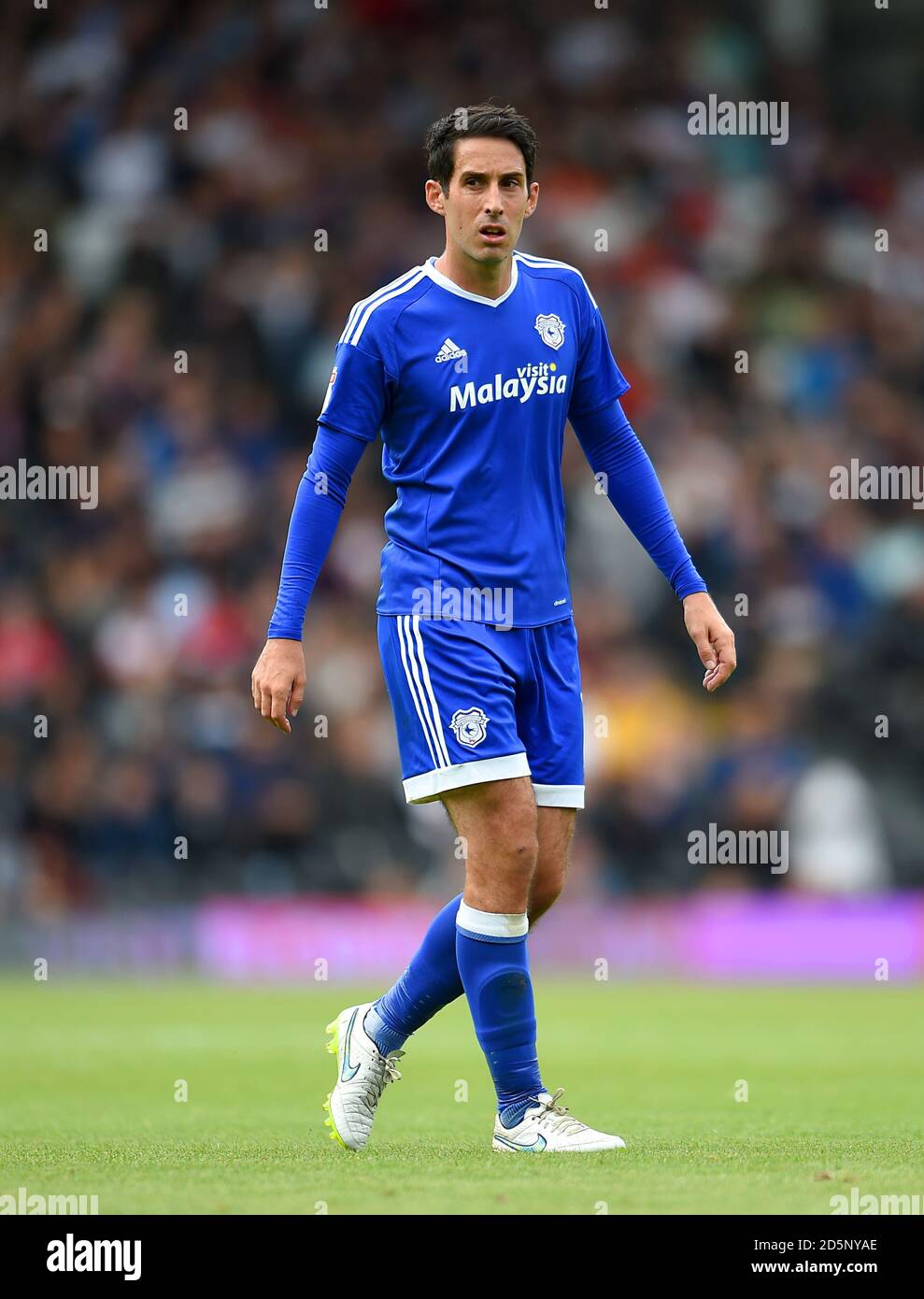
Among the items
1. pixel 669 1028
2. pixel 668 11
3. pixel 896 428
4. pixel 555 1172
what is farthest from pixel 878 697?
pixel 555 1172

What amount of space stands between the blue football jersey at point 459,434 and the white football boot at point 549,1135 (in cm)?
131

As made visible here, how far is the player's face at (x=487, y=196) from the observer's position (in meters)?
5.66

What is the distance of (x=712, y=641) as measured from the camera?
586cm

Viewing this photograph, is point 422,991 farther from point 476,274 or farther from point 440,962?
point 476,274

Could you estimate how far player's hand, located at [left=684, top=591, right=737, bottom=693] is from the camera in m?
5.81

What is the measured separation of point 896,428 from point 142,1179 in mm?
11814

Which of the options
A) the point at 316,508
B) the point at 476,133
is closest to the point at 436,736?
the point at 316,508

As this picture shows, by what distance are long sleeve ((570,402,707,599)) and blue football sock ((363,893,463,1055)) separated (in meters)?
1.18

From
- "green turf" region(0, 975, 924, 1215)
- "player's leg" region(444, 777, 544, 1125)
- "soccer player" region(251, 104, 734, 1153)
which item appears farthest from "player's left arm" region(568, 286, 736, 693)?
"green turf" region(0, 975, 924, 1215)

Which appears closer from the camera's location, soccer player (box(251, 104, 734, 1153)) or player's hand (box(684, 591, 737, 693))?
soccer player (box(251, 104, 734, 1153))

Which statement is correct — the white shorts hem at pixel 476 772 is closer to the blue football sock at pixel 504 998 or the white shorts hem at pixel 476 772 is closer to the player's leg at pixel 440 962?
the player's leg at pixel 440 962

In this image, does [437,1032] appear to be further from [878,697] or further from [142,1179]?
[142,1179]

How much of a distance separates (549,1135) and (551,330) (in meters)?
2.21

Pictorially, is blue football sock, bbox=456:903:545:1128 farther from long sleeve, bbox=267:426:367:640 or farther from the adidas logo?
the adidas logo
